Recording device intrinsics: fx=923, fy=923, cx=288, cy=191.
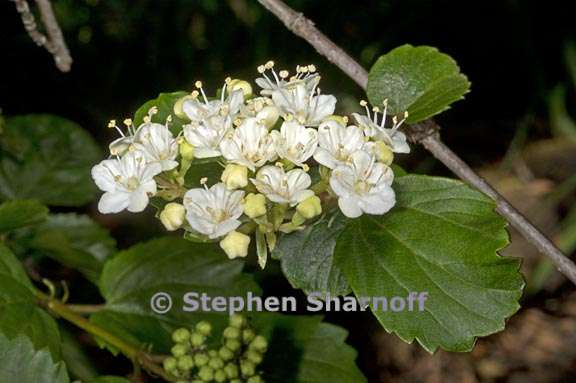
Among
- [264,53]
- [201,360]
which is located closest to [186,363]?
[201,360]

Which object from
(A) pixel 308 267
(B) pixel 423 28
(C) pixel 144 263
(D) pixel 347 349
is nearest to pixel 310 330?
(D) pixel 347 349

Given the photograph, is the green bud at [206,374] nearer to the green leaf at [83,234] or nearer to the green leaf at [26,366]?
the green leaf at [26,366]

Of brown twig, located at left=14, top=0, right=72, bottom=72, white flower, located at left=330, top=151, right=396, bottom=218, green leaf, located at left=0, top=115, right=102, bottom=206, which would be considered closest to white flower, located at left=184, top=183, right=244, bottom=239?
white flower, located at left=330, top=151, right=396, bottom=218

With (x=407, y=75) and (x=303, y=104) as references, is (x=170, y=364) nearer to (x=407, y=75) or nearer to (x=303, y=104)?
(x=303, y=104)

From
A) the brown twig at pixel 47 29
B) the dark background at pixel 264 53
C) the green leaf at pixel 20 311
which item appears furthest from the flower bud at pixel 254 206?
the dark background at pixel 264 53

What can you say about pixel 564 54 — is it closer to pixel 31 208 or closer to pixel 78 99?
pixel 78 99

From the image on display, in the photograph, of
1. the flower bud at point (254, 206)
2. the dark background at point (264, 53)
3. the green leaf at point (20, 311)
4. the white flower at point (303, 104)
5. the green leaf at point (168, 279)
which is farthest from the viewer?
the dark background at point (264, 53)
